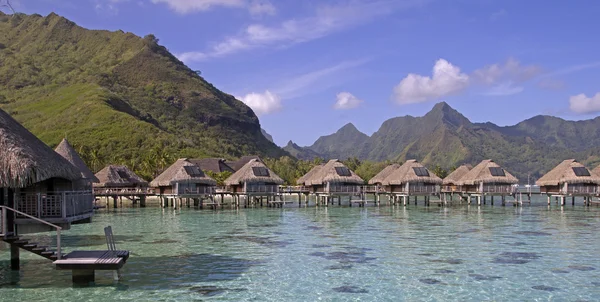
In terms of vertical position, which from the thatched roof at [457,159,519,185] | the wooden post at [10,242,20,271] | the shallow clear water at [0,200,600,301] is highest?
the thatched roof at [457,159,519,185]

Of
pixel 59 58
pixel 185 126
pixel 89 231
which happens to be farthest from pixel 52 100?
pixel 89 231

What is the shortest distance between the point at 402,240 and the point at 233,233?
9.06m

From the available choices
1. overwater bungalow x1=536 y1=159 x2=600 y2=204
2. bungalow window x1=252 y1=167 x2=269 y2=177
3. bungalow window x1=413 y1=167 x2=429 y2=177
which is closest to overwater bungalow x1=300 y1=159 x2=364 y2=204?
bungalow window x1=252 y1=167 x2=269 y2=177

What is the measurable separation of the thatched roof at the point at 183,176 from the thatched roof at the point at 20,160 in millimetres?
39030

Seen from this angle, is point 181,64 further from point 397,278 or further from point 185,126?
point 397,278

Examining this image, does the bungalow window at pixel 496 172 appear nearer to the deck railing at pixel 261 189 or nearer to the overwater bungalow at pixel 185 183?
the deck railing at pixel 261 189

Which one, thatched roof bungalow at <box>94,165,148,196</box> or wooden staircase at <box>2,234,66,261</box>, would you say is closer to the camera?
wooden staircase at <box>2,234,66,261</box>

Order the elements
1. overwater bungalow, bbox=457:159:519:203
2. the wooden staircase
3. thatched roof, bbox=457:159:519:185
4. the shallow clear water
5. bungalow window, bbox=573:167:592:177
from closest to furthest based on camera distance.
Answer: the shallow clear water → the wooden staircase → bungalow window, bbox=573:167:592:177 → overwater bungalow, bbox=457:159:519:203 → thatched roof, bbox=457:159:519:185

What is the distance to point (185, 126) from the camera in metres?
146

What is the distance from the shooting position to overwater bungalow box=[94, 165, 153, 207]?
56.6 metres

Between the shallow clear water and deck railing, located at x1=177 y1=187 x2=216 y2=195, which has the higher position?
deck railing, located at x1=177 y1=187 x2=216 y2=195

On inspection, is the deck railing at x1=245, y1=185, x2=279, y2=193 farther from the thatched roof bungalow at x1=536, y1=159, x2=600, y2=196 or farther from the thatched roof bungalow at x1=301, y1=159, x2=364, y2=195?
the thatched roof bungalow at x1=536, y1=159, x2=600, y2=196

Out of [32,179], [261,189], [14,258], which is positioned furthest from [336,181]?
[32,179]

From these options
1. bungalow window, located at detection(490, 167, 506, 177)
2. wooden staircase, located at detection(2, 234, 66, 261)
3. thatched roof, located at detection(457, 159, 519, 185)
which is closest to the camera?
wooden staircase, located at detection(2, 234, 66, 261)
